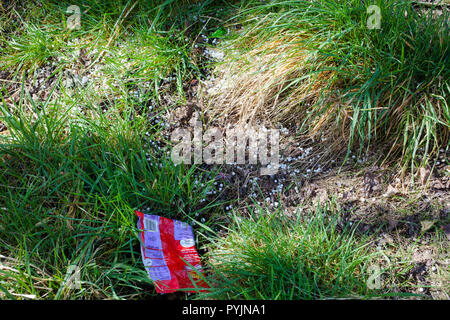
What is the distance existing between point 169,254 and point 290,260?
674mm

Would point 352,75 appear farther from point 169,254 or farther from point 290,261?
point 169,254

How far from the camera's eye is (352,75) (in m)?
2.14

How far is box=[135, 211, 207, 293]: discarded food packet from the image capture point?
6.42 ft

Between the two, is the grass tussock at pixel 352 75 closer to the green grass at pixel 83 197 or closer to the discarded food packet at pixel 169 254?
the green grass at pixel 83 197

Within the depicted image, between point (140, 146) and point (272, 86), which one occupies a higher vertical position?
point (272, 86)

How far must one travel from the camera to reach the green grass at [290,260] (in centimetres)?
180

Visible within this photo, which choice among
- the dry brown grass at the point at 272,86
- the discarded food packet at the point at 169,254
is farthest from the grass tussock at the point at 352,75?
the discarded food packet at the point at 169,254

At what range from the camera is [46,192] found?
215 cm

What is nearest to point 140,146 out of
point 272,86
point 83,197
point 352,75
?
point 83,197

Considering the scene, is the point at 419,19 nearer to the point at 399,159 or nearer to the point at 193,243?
the point at 399,159

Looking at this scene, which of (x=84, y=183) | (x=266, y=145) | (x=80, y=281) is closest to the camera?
(x=80, y=281)

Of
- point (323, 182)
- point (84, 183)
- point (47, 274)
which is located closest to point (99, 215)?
point (84, 183)

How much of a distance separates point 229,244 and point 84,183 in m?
0.93

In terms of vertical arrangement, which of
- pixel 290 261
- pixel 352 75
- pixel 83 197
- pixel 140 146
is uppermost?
pixel 352 75
